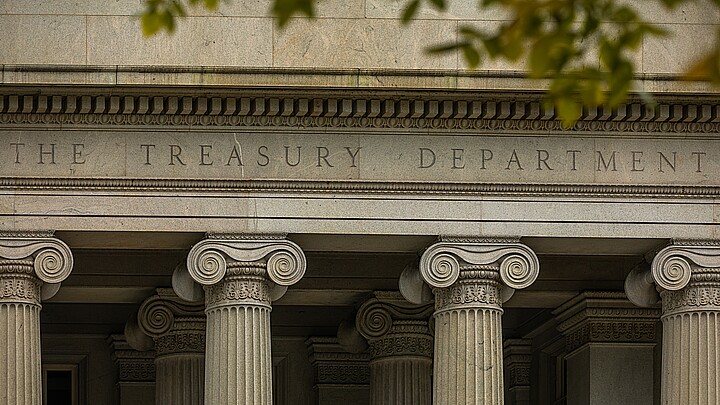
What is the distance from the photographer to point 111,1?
3888 cm

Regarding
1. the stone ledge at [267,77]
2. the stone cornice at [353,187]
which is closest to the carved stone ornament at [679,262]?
the stone cornice at [353,187]

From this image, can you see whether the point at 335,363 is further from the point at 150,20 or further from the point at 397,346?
the point at 150,20

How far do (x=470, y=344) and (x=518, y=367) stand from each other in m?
13.4

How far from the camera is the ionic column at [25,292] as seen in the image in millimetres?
37781

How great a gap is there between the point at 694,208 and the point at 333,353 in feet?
45.5

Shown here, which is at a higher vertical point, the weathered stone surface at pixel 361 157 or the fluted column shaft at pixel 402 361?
the weathered stone surface at pixel 361 157

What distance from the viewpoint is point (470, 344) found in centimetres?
3856

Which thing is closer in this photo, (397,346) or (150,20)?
(150,20)

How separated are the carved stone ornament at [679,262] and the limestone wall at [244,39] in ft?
12.1

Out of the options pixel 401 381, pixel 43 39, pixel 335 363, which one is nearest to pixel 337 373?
pixel 335 363

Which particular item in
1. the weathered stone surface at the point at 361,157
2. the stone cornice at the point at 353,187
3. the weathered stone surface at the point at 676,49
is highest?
the weathered stone surface at the point at 676,49

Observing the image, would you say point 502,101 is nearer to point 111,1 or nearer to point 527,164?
point 527,164

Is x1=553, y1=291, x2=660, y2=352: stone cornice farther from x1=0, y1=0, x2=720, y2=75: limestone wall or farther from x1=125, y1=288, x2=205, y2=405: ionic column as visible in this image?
x1=125, y1=288, x2=205, y2=405: ionic column

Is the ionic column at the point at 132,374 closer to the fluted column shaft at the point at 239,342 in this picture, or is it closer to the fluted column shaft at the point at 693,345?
the fluted column shaft at the point at 239,342
